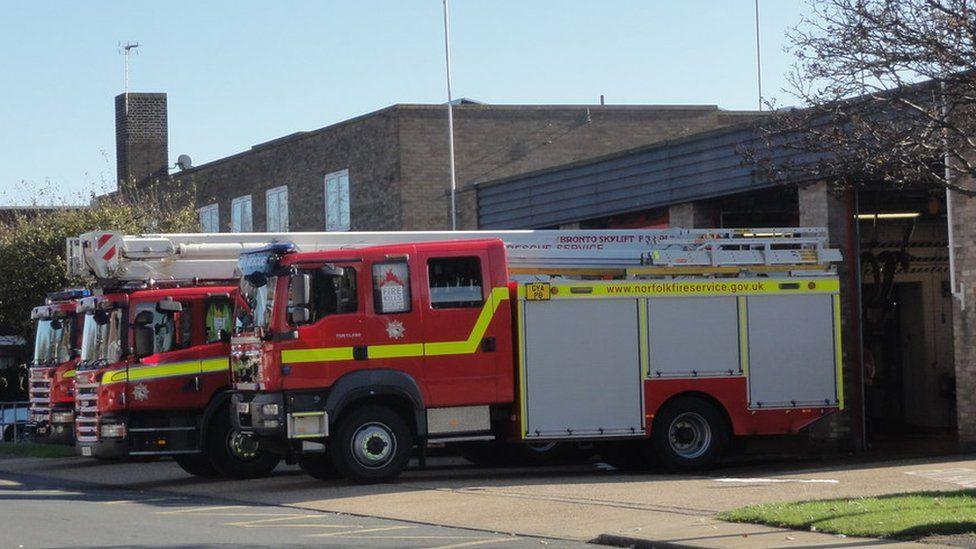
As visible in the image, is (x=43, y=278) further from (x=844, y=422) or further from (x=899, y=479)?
(x=899, y=479)

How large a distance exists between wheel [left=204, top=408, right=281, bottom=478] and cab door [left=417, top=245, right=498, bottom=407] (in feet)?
11.1

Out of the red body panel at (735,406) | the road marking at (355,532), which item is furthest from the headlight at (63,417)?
the road marking at (355,532)

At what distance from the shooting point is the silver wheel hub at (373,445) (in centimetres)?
1838

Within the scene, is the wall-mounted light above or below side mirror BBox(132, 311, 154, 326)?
above

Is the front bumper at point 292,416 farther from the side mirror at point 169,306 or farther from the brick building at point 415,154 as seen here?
the brick building at point 415,154

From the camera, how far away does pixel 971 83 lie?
1190 centimetres

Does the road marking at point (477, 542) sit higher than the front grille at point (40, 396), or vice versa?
the front grille at point (40, 396)

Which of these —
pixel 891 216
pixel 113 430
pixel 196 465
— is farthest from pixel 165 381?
pixel 891 216

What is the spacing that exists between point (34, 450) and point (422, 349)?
45.2 feet

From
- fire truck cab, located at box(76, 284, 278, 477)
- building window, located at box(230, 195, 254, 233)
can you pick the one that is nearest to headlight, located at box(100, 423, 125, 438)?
fire truck cab, located at box(76, 284, 278, 477)

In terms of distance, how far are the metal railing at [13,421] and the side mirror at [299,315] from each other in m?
17.4

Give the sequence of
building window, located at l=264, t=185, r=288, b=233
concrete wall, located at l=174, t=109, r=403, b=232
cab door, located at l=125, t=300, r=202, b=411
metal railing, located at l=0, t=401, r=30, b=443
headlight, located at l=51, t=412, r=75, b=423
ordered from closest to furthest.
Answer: cab door, located at l=125, t=300, r=202, b=411 → headlight, located at l=51, t=412, r=75, b=423 → metal railing, located at l=0, t=401, r=30, b=443 → concrete wall, located at l=174, t=109, r=403, b=232 → building window, located at l=264, t=185, r=288, b=233

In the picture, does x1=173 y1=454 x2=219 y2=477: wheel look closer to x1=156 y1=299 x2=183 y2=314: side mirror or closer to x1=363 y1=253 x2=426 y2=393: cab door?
x1=156 y1=299 x2=183 y2=314: side mirror

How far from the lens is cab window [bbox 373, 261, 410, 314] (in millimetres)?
18438
